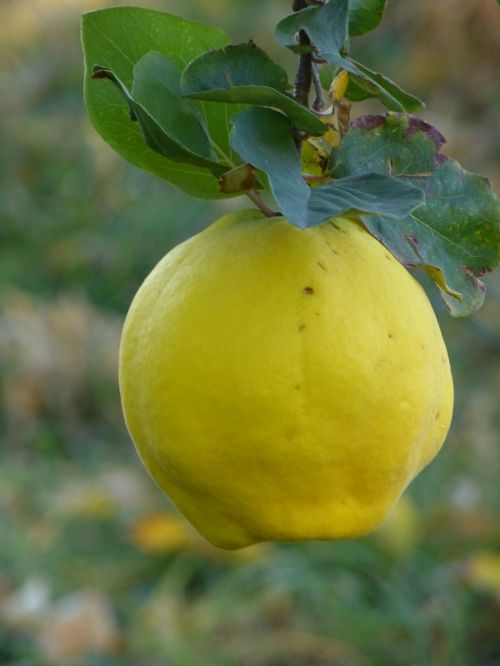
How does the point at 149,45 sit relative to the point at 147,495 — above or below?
above

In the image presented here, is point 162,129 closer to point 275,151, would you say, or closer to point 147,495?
point 275,151

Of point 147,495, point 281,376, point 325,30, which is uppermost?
point 325,30

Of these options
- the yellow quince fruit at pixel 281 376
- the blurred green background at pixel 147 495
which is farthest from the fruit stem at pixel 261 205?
the blurred green background at pixel 147 495

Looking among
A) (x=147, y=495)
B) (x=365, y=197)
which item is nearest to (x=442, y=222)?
(x=365, y=197)

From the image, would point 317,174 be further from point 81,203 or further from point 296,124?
point 81,203

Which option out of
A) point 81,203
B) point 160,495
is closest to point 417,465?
point 160,495

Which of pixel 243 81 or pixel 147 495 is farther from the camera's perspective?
pixel 147 495

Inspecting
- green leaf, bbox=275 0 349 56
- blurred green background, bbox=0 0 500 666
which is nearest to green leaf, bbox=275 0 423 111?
green leaf, bbox=275 0 349 56
